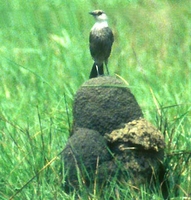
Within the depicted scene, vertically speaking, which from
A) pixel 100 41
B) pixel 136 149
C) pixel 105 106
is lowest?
pixel 136 149

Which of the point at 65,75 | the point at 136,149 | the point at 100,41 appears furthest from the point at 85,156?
the point at 65,75

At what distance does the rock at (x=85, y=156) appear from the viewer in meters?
4.92

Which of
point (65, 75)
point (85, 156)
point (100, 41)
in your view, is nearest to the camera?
point (85, 156)

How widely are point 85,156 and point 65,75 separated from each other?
2.85 meters

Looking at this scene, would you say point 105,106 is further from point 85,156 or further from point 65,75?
point 65,75

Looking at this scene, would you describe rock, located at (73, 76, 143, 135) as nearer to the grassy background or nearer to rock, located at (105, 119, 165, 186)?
rock, located at (105, 119, 165, 186)

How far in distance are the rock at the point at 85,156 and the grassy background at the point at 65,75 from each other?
0.44ft

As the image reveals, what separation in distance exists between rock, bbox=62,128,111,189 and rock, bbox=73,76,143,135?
8 cm

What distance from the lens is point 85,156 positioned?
4.93 meters

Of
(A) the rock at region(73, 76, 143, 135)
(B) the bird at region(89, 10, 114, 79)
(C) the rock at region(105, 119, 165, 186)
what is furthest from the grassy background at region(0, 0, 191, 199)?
(B) the bird at region(89, 10, 114, 79)

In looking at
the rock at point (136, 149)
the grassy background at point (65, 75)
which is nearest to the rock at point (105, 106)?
the rock at point (136, 149)

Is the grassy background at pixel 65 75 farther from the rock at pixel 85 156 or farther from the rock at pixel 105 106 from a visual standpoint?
the rock at pixel 105 106

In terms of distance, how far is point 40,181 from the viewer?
16.7ft

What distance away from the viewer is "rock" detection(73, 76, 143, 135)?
501 cm
